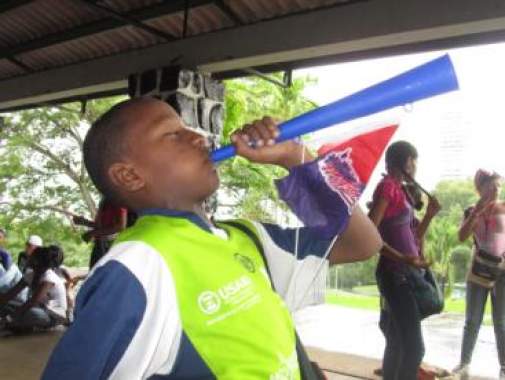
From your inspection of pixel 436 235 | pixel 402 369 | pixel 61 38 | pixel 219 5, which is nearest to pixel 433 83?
pixel 402 369

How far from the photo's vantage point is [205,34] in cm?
357

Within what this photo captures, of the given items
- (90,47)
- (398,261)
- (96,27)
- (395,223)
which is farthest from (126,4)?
(398,261)

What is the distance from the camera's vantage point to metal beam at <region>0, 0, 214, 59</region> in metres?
3.43

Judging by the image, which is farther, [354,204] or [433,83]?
[354,204]

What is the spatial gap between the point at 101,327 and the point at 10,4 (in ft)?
12.5

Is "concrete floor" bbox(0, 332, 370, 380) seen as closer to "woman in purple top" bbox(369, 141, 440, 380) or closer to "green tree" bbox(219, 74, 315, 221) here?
"woman in purple top" bbox(369, 141, 440, 380)

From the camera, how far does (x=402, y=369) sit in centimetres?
261

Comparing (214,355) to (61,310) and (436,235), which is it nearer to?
(61,310)

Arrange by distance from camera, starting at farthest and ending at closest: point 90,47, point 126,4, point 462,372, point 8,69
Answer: point 8,69
point 90,47
point 126,4
point 462,372

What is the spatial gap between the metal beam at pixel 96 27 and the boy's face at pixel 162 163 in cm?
241

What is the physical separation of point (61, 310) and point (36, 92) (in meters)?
2.06

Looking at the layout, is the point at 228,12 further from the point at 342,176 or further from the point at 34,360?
the point at 34,360

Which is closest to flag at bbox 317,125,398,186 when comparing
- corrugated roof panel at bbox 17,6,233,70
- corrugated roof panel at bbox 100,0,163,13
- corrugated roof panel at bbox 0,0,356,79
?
corrugated roof panel at bbox 0,0,356,79

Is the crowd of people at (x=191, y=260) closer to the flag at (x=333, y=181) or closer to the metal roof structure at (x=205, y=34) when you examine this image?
the flag at (x=333, y=181)
